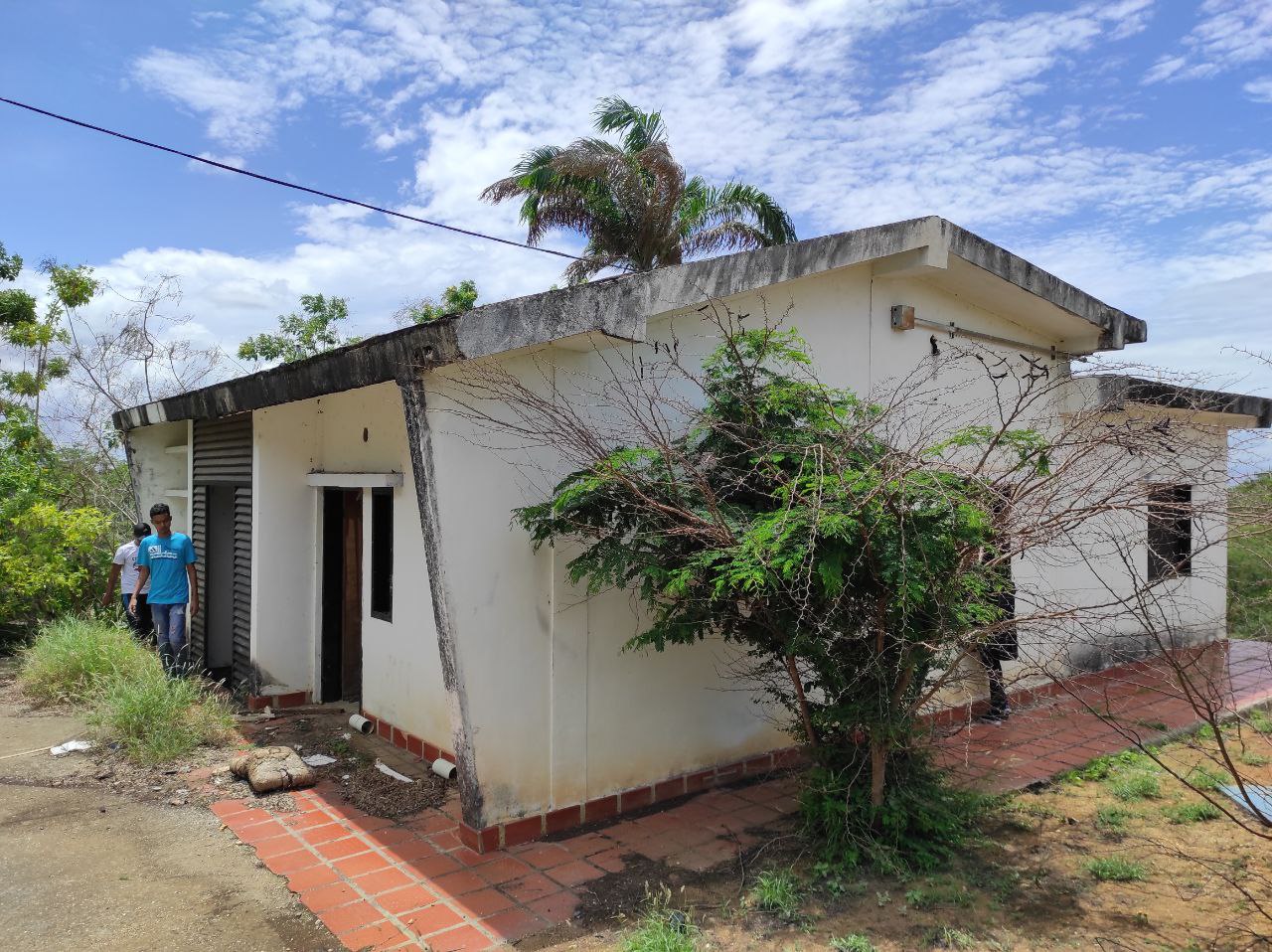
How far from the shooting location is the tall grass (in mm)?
6059

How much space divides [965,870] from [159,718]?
17.8ft

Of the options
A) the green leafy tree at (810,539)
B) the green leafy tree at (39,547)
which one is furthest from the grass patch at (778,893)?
the green leafy tree at (39,547)

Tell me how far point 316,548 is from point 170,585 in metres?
1.41

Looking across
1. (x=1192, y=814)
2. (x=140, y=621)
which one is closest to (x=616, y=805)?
(x=1192, y=814)

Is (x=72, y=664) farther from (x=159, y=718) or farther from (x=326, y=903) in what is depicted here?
(x=326, y=903)

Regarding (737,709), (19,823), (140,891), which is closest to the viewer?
(140,891)

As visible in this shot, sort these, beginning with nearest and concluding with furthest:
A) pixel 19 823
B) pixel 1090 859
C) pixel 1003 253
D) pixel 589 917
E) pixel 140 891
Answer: pixel 589 917
pixel 140 891
pixel 1090 859
pixel 19 823
pixel 1003 253

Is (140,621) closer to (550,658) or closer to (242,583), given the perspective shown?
(242,583)

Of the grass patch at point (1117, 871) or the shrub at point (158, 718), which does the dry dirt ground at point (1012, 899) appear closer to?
the grass patch at point (1117, 871)

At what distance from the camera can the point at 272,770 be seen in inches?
215

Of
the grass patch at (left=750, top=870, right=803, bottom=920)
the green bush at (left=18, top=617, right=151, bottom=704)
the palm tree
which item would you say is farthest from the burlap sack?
the palm tree

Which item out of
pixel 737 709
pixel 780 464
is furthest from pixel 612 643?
pixel 780 464

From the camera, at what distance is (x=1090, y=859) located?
4.46m

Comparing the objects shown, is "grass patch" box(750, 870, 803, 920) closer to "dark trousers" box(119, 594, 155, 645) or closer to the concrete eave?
the concrete eave
